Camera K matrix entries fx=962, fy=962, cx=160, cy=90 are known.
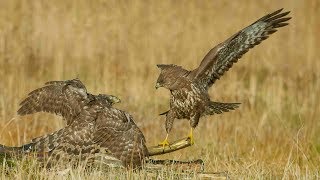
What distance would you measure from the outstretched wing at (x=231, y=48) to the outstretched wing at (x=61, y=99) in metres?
1.28

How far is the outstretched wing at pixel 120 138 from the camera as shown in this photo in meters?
7.14

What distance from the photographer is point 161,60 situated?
12188 mm

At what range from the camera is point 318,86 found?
38.5ft

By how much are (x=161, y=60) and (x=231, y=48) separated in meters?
3.88

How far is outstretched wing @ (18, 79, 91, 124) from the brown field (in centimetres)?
197

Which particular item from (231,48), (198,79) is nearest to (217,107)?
(198,79)

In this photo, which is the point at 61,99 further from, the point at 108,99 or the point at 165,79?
the point at 165,79

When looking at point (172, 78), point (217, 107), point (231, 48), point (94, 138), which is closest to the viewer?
point (94, 138)

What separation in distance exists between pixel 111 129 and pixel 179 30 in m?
5.62

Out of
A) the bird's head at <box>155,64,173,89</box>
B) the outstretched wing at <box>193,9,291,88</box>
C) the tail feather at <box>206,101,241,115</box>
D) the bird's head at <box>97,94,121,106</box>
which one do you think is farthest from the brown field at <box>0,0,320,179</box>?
the bird's head at <box>97,94,121,106</box>

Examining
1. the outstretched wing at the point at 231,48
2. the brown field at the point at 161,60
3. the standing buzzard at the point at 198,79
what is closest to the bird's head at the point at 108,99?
the standing buzzard at the point at 198,79

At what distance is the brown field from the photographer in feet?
33.2

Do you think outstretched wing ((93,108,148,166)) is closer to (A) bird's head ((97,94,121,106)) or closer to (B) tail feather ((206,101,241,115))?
(A) bird's head ((97,94,121,106))

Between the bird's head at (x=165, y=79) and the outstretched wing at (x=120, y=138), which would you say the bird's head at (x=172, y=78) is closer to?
the bird's head at (x=165, y=79)
